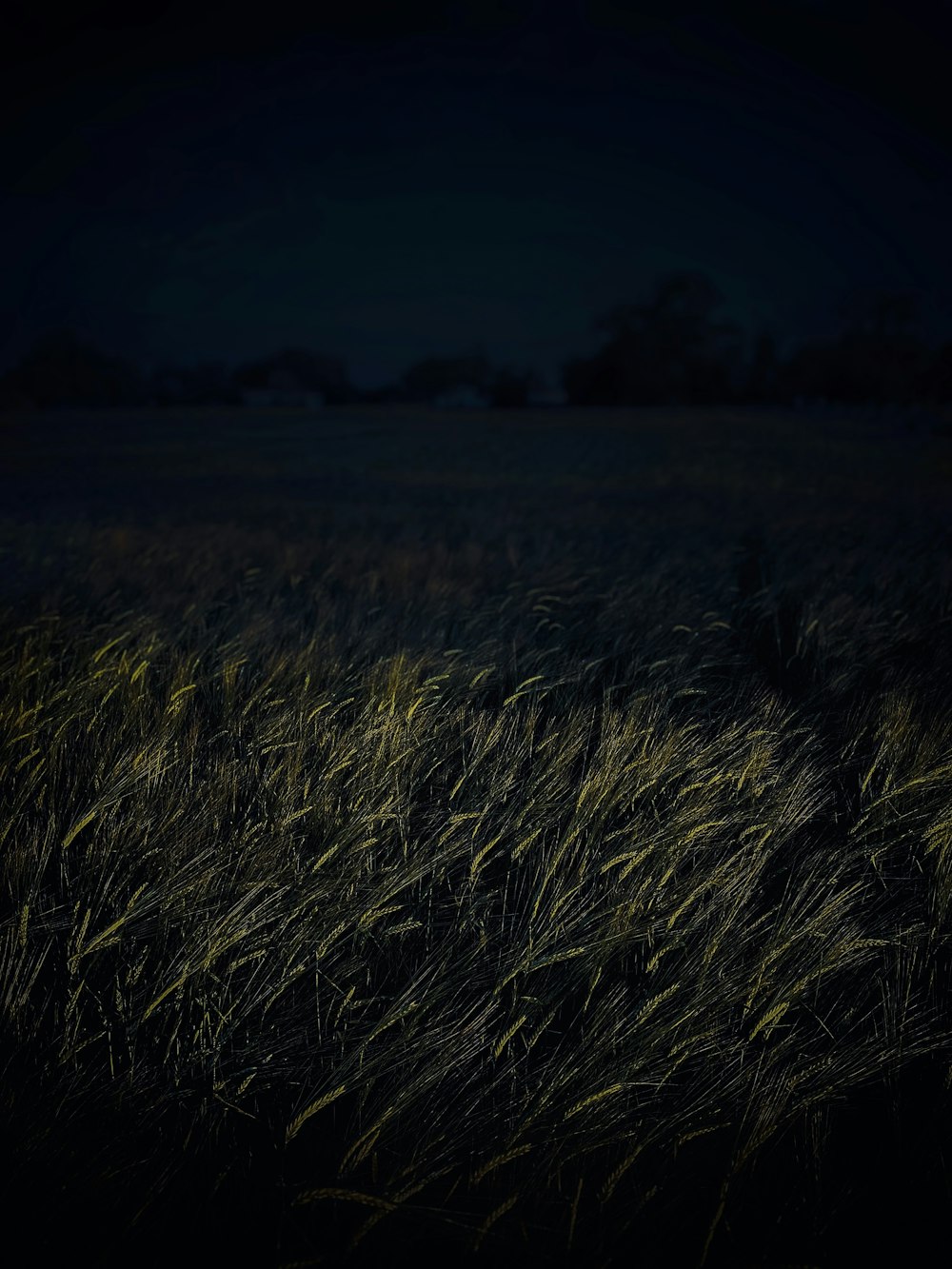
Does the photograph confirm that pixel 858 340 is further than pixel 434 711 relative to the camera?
Yes

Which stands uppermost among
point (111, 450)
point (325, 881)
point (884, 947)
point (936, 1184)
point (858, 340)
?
point (858, 340)

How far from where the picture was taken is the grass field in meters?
1.05

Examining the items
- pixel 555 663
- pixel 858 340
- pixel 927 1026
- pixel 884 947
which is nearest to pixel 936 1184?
pixel 927 1026

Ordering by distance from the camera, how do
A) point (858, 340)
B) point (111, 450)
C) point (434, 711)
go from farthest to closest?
point (858, 340) → point (111, 450) → point (434, 711)

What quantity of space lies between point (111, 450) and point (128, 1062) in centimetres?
1522

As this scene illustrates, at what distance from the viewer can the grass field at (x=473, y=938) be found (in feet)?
3.45

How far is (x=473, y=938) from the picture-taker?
1579 mm

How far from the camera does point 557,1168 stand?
3.45 ft

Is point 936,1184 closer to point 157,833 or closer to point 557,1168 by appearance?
point 557,1168

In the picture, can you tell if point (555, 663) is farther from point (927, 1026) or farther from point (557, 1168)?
point (557, 1168)

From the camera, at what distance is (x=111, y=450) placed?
1414 centimetres

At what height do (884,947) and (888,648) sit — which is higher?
(888,648)

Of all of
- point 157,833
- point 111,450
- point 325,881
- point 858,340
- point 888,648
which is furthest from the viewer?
point 858,340

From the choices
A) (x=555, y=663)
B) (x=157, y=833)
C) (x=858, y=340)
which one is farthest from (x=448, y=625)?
(x=858, y=340)
